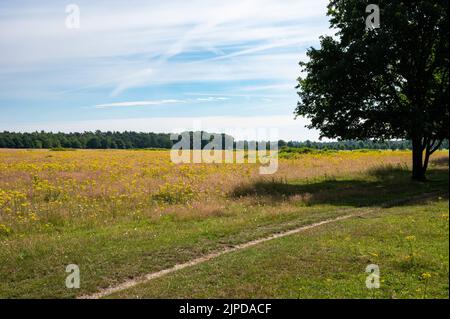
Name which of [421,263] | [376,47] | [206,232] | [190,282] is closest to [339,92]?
[376,47]

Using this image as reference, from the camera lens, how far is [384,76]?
2814 centimetres

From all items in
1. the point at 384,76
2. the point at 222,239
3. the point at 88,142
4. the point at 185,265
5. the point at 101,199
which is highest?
the point at 384,76

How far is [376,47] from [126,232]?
19317 mm

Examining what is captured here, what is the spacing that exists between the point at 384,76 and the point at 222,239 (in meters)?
20.7

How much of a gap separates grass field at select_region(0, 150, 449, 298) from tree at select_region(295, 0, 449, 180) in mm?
5294

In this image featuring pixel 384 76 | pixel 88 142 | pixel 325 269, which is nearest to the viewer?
pixel 325 269

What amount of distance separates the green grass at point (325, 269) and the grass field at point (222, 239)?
0.09ft

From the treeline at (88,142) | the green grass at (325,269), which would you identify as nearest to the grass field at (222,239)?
the green grass at (325,269)

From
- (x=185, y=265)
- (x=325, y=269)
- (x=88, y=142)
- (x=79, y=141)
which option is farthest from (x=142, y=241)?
(x=88, y=142)

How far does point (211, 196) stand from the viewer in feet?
71.4

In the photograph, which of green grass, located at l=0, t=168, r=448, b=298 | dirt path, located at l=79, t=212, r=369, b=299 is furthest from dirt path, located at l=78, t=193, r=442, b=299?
green grass, located at l=0, t=168, r=448, b=298

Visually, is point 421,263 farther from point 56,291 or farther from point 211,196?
point 211,196

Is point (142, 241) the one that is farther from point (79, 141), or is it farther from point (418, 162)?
point (79, 141)
